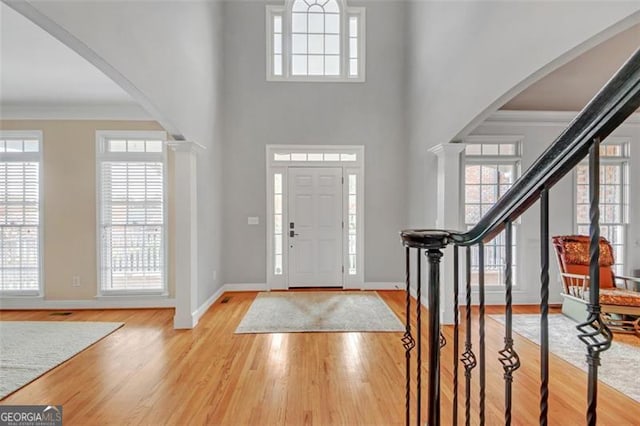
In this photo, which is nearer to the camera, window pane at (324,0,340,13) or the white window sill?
the white window sill

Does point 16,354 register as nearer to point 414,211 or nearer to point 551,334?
point 414,211

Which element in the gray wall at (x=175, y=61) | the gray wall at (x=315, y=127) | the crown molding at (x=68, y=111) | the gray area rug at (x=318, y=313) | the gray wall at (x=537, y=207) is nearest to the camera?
the gray wall at (x=175, y=61)

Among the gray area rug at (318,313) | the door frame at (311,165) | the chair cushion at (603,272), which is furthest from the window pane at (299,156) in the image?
the chair cushion at (603,272)

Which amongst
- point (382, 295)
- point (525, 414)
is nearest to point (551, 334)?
point (525, 414)

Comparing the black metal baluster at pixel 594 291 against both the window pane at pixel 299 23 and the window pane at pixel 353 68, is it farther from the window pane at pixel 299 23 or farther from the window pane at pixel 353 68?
the window pane at pixel 299 23

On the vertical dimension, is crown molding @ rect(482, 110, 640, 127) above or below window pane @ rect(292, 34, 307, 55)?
below

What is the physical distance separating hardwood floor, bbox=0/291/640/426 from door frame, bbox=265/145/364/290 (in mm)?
2021

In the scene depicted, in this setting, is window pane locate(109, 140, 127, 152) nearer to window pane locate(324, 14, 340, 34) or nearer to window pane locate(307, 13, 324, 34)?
window pane locate(307, 13, 324, 34)

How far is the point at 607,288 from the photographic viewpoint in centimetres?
411

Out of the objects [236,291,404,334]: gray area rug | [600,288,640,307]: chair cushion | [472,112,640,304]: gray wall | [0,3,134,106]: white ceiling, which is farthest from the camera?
[472,112,640,304]: gray wall

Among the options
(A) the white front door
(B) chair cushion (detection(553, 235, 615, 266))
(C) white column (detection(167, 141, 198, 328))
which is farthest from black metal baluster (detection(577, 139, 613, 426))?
(A) the white front door

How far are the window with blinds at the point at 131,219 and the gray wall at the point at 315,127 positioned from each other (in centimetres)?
115

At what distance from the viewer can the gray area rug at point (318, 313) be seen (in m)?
3.89

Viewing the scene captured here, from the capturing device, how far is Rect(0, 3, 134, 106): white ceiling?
293 centimetres
